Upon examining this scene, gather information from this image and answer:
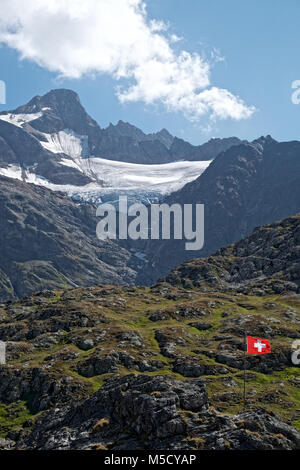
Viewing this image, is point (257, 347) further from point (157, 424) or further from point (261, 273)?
point (261, 273)

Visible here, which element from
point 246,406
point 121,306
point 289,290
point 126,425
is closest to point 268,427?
point 126,425

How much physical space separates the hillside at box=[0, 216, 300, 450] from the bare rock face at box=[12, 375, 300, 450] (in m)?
0.11

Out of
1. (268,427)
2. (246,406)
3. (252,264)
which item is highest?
(252,264)

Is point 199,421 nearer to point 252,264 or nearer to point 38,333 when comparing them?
point 38,333

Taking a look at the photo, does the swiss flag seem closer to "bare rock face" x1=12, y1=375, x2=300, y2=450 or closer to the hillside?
the hillside

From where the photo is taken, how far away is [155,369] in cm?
8831

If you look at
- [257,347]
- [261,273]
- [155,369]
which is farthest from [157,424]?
[261,273]

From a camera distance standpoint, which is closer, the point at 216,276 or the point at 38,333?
the point at 38,333

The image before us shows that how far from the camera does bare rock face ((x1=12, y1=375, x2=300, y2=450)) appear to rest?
43750 mm

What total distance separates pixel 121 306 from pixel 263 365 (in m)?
62.1

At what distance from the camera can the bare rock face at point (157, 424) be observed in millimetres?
43750

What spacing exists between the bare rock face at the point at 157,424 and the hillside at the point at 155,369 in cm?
11

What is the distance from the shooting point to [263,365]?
292 feet
